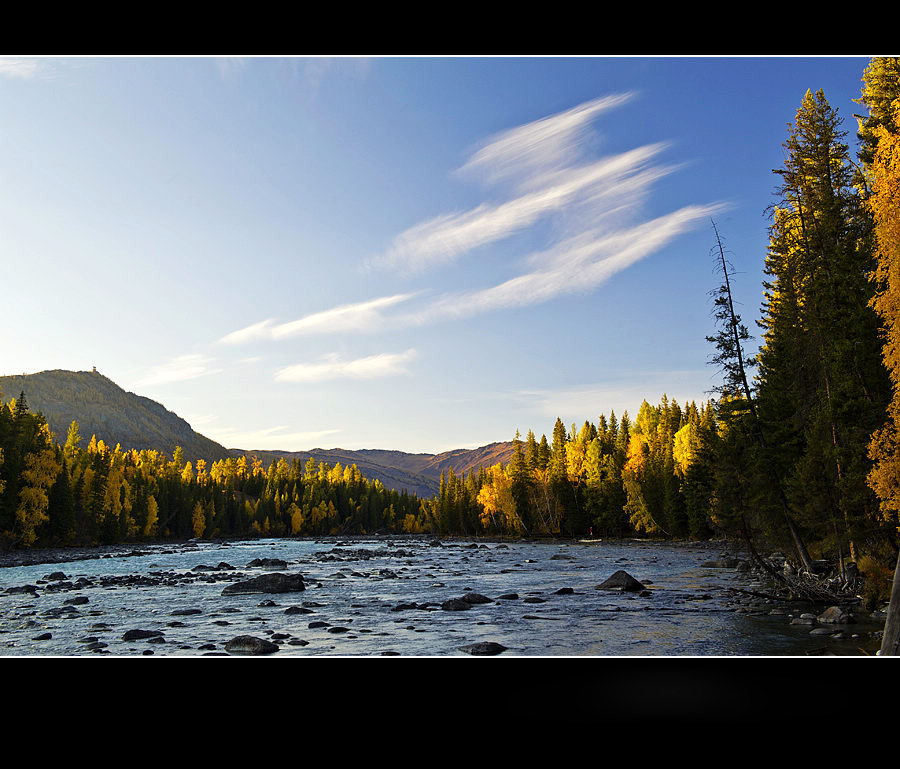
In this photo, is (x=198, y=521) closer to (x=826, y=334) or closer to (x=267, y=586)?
(x=267, y=586)

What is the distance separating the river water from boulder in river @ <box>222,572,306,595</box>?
72 centimetres

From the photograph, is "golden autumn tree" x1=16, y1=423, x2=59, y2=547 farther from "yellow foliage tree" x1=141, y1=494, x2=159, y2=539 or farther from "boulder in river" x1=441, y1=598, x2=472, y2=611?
"boulder in river" x1=441, y1=598, x2=472, y2=611

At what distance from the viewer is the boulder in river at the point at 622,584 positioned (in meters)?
25.7

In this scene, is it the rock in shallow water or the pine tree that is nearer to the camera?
the rock in shallow water

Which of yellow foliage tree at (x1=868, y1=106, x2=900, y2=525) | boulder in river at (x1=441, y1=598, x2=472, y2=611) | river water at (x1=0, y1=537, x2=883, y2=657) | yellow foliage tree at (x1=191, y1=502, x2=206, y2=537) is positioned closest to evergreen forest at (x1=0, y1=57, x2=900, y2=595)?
yellow foliage tree at (x1=868, y1=106, x2=900, y2=525)

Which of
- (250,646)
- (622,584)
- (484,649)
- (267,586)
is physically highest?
(250,646)

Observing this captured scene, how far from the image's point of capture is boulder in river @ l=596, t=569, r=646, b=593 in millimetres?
25703

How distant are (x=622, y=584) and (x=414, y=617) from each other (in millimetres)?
10529

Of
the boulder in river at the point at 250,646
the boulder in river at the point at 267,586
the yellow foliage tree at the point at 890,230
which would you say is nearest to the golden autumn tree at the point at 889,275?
the yellow foliage tree at the point at 890,230

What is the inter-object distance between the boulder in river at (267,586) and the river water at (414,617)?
2.37ft

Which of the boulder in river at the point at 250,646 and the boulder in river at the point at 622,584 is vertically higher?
the boulder in river at the point at 250,646

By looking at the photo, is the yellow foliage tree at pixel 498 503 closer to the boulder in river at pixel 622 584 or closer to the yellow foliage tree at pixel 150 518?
the yellow foliage tree at pixel 150 518

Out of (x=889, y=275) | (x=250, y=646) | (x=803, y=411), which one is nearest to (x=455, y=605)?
(x=250, y=646)

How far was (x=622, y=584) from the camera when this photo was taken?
2602cm
